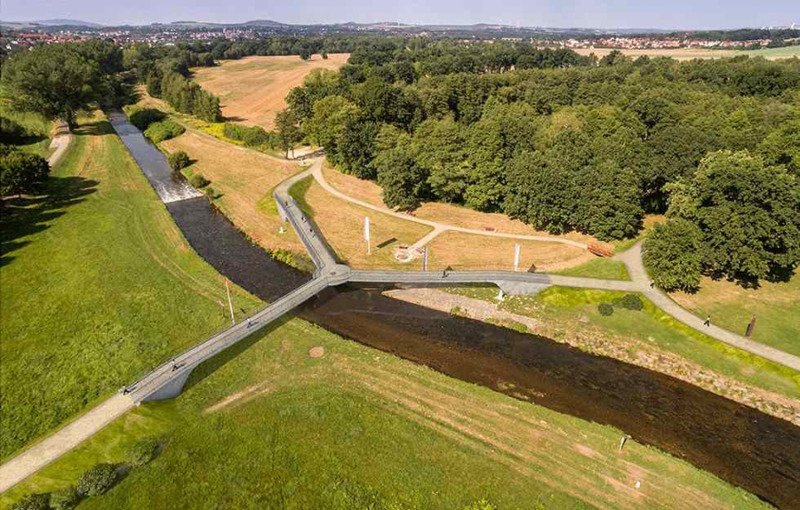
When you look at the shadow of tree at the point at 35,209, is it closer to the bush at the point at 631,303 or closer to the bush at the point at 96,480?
the bush at the point at 96,480

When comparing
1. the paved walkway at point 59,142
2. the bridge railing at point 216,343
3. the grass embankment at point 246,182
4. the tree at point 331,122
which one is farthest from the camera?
the paved walkway at point 59,142

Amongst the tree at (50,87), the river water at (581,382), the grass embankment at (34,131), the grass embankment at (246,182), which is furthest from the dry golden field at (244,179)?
the tree at (50,87)

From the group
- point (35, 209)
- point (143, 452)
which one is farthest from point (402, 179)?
point (35, 209)

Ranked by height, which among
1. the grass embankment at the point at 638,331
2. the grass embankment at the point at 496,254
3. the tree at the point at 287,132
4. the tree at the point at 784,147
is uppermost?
the tree at the point at 784,147

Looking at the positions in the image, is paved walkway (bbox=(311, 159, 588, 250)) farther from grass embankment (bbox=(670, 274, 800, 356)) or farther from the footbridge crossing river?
grass embankment (bbox=(670, 274, 800, 356))

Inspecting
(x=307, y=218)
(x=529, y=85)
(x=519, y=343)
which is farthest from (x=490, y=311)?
(x=529, y=85)

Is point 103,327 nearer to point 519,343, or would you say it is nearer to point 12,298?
point 12,298
